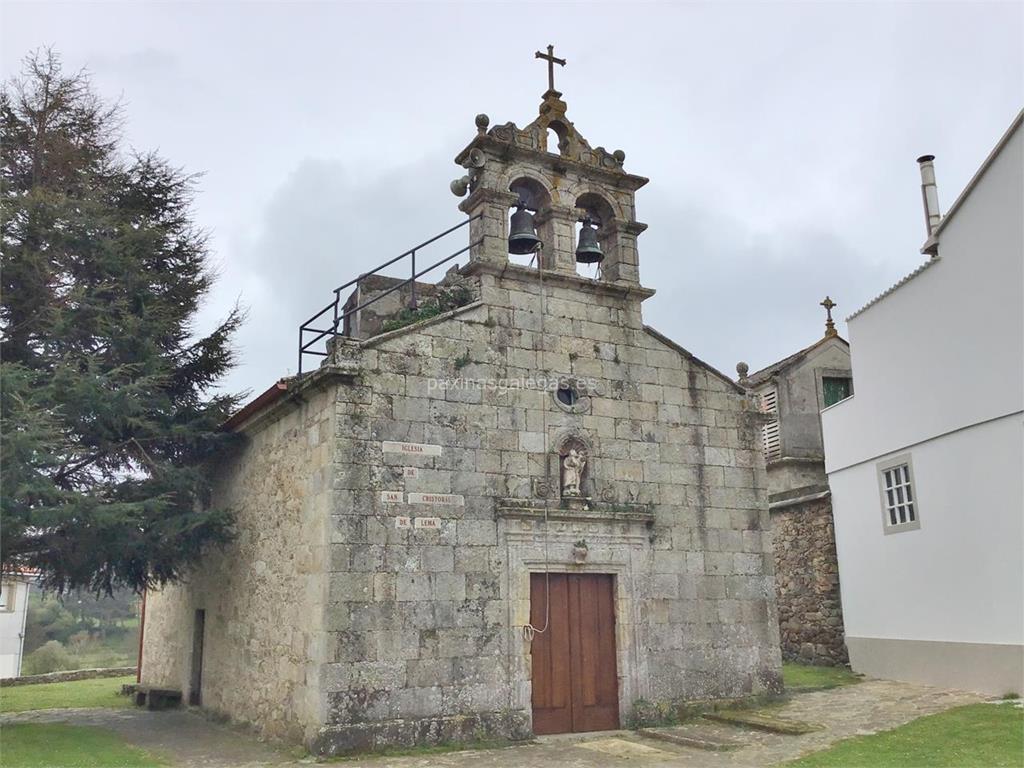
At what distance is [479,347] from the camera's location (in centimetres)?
1110

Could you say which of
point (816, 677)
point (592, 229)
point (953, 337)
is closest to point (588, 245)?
point (592, 229)

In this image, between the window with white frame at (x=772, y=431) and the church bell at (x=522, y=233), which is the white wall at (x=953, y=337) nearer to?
the window with white frame at (x=772, y=431)

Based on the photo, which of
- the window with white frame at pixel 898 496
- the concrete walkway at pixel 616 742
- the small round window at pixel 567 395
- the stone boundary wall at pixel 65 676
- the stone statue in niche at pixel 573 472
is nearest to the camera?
the concrete walkway at pixel 616 742

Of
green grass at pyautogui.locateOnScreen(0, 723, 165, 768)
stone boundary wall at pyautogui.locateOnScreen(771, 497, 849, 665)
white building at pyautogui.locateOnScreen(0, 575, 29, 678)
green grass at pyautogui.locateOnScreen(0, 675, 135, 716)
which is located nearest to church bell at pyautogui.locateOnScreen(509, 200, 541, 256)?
green grass at pyautogui.locateOnScreen(0, 723, 165, 768)

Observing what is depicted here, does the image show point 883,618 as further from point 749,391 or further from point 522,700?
point 522,700

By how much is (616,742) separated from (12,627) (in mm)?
24669

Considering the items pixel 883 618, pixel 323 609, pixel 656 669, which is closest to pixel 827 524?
pixel 883 618

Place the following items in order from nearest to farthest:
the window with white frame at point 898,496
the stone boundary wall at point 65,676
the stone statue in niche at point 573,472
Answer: the stone statue in niche at point 573,472 < the window with white frame at point 898,496 < the stone boundary wall at point 65,676

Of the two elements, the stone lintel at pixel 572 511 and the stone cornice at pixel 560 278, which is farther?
the stone cornice at pixel 560 278

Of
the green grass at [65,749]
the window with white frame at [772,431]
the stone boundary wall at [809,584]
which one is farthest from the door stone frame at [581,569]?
the window with white frame at [772,431]

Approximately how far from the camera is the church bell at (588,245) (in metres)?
12.3

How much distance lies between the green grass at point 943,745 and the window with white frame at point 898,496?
12.6ft

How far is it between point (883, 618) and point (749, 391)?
4793 millimetres

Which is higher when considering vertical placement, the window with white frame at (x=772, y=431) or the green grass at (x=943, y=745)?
the window with white frame at (x=772, y=431)
